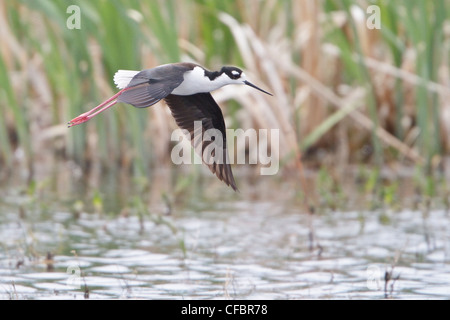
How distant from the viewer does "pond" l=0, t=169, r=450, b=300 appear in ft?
15.0

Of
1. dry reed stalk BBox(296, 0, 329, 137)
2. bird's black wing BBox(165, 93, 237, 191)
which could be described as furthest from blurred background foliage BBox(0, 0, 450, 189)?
bird's black wing BBox(165, 93, 237, 191)

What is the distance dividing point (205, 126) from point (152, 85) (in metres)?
0.97

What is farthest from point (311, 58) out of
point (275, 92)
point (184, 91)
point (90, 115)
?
point (90, 115)

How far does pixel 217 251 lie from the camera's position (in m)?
5.51

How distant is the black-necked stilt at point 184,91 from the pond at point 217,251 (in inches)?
23.0

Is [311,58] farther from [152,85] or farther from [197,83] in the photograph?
[152,85]

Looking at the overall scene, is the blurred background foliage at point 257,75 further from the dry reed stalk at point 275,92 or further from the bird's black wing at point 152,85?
the bird's black wing at point 152,85

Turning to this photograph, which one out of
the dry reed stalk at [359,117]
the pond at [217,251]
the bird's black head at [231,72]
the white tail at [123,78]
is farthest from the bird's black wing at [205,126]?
the dry reed stalk at [359,117]

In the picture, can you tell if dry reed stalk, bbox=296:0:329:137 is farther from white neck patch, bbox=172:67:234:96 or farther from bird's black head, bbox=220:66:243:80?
white neck patch, bbox=172:67:234:96

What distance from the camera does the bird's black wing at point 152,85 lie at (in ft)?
13.5

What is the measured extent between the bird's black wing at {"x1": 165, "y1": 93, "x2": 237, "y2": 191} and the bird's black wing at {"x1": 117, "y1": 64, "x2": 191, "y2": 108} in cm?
49
